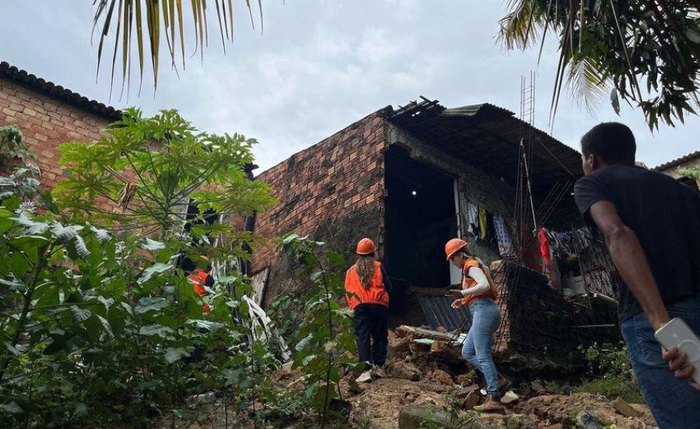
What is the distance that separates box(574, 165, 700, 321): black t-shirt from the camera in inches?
80.7

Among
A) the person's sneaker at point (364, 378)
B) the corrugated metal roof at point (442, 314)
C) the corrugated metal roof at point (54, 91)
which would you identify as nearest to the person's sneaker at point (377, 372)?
the person's sneaker at point (364, 378)

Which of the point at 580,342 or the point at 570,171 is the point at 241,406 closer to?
the point at 580,342

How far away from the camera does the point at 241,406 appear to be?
3.57 metres

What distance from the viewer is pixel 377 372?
6020 mm

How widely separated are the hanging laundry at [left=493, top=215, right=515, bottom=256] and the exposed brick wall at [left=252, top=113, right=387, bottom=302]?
2.67 metres

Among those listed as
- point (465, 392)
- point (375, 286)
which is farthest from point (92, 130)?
point (465, 392)

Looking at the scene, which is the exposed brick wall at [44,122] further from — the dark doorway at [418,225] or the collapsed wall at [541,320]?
the collapsed wall at [541,320]

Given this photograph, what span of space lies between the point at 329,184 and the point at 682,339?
869 cm

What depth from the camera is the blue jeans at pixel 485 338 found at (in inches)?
207

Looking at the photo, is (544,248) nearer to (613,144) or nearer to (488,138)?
(488,138)

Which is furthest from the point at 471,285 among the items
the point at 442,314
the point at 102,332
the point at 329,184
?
the point at 329,184

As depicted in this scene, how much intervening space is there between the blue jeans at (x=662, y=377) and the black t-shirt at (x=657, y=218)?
0.04 m

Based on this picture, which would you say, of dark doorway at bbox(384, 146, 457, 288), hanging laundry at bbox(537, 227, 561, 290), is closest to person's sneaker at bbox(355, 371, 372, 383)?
hanging laundry at bbox(537, 227, 561, 290)

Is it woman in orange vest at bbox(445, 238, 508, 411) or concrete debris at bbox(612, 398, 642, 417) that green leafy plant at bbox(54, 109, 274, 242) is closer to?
woman in orange vest at bbox(445, 238, 508, 411)
